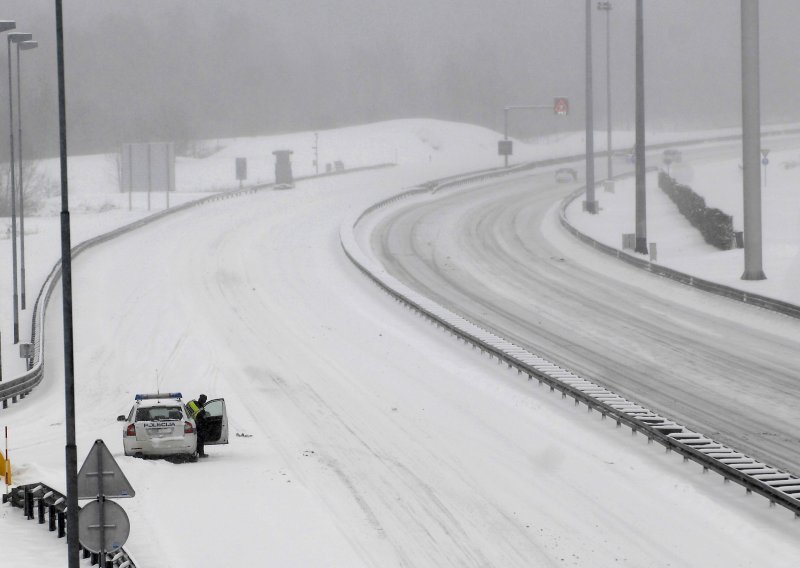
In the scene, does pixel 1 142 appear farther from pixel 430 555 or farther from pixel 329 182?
pixel 430 555

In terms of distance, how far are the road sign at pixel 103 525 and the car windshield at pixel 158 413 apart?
9467 millimetres

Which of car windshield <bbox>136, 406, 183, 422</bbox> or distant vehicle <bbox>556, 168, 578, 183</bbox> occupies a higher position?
distant vehicle <bbox>556, 168, 578, 183</bbox>

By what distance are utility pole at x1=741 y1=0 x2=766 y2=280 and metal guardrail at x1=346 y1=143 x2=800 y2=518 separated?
2.41 metres

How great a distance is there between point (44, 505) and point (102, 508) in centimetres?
594

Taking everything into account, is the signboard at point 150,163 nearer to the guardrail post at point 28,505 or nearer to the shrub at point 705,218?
the shrub at point 705,218

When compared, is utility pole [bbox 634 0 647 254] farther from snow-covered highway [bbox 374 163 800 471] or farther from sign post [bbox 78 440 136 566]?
sign post [bbox 78 440 136 566]

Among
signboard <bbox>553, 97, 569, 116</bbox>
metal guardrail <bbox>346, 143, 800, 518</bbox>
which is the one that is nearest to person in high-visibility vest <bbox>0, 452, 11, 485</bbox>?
metal guardrail <bbox>346, 143, 800, 518</bbox>

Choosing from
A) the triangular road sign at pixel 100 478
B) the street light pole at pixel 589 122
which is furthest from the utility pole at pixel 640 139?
the triangular road sign at pixel 100 478

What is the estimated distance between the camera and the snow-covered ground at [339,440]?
17438mm

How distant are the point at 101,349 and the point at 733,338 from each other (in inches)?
703

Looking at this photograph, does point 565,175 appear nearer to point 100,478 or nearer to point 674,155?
point 674,155

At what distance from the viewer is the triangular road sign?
13023 millimetres

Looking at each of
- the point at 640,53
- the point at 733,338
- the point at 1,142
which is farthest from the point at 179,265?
the point at 1,142

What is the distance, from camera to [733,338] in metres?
33.4
